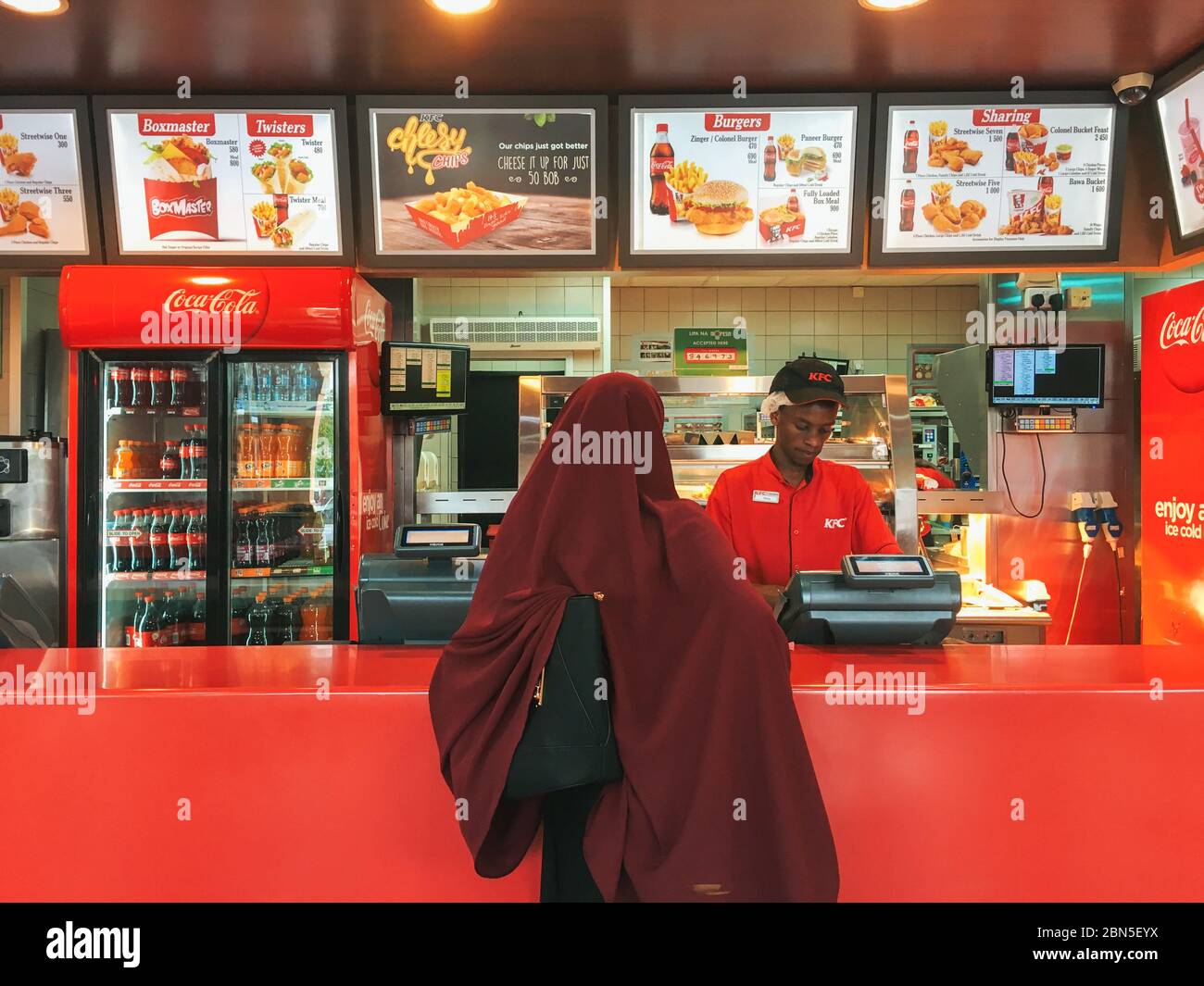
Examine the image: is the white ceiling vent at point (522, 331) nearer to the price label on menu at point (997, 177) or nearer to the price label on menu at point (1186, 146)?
the price label on menu at point (997, 177)

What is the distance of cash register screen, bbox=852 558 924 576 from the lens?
6.47 feet

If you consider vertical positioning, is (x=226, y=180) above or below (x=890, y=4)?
below

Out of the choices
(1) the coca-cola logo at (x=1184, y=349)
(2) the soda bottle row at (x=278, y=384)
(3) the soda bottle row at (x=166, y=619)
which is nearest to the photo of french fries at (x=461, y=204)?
(2) the soda bottle row at (x=278, y=384)

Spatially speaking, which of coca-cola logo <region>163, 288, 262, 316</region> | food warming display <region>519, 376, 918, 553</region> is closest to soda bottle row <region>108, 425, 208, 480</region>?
coca-cola logo <region>163, 288, 262, 316</region>

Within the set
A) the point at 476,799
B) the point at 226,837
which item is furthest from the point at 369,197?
the point at 476,799

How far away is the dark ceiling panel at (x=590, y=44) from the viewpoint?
2777mm

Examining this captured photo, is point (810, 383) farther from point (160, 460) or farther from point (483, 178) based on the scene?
point (160, 460)

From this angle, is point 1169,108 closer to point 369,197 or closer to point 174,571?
point 369,197

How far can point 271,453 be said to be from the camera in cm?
410

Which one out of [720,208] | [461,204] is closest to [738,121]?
[720,208]

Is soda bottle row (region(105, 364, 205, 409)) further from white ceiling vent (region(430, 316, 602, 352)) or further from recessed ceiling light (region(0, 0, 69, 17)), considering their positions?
white ceiling vent (region(430, 316, 602, 352))

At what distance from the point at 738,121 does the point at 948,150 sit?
81 cm

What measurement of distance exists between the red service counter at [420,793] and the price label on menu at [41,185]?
2.43 metres

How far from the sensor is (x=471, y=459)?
7.10 metres
